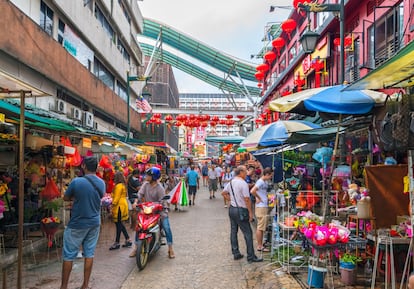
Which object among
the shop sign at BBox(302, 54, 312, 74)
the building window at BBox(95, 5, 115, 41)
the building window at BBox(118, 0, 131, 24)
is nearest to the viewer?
the shop sign at BBox(302, 54, 312, 74)

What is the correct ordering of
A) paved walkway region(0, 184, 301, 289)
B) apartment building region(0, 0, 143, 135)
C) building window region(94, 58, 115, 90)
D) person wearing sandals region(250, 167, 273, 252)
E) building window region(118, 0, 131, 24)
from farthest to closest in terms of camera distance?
building window region(118, 0, 131, 24)
building window region(94, 58, 115, 90)
apartment building region(0, 0, 143, 135)
person wearing sandals region(250, 167, 273, 252)
paved walkway region(0, 184, 301, 289)

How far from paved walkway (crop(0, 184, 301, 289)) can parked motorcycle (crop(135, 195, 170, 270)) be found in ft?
0.77

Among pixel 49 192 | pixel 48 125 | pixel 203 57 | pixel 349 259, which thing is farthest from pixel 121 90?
pixel 349 259

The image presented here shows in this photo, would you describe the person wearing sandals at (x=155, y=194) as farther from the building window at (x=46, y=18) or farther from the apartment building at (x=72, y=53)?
the building window at (x=46, y=18)

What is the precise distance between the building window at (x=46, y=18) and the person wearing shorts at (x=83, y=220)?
9.44 meters

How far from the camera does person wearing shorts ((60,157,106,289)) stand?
17.9ft

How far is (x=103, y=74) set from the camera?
22266mm

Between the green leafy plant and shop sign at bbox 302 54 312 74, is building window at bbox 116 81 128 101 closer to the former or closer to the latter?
shop sign at bbox 302 54 312 74

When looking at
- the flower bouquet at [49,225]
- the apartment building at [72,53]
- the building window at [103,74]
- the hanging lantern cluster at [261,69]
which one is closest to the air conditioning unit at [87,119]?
the apartment building at [72,53]

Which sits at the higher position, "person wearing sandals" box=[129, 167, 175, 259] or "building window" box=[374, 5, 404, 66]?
"building window" box=[374, 5, 404, 66]

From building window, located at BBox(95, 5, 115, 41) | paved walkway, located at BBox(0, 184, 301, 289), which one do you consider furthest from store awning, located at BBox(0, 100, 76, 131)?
building window, located at BBox(95, 5, 115, 41)

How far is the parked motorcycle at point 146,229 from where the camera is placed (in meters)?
7.08

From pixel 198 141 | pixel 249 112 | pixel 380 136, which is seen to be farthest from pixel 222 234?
pixel 198 141

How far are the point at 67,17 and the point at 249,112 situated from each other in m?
23.0
